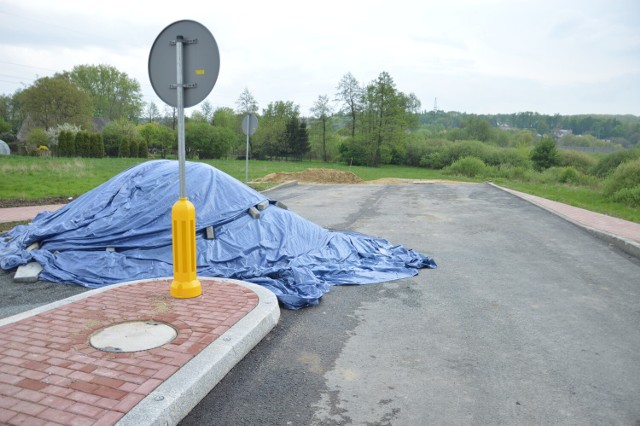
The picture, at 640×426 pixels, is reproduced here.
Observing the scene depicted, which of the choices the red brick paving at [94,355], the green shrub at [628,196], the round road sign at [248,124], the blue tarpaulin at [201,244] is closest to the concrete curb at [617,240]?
the blue tarpaulin at [201,244]

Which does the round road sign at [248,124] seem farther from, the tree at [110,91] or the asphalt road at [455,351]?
the tree at [110,91]

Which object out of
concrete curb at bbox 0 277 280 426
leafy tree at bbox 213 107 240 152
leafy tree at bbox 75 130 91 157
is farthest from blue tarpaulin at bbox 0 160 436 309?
leafy tree at bbox 213 107 240 152

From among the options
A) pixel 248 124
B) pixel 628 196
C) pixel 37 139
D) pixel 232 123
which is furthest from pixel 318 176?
pixel 232 123

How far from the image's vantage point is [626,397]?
10.6 feet

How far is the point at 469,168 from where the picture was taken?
38812 millimetres

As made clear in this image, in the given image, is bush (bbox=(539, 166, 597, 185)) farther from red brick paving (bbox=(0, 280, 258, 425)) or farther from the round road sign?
red brick paving (bbox=(0, 280, 258, 425))

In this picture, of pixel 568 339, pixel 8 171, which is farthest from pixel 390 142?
pixel 568 339

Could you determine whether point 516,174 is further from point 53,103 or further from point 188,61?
point 53,103

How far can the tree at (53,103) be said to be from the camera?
55469 mm

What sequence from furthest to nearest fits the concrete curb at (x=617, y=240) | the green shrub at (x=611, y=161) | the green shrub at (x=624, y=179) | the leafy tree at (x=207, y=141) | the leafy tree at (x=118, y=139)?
1. the leafy tree at (x=207, y=141)
2. the leafy tree at (x=118, y=139)
3. the green shrub at (x=611, y=161)
4. the green shrub at (x=624, y=179)
5. the concrete curb at (x=617, y=240)

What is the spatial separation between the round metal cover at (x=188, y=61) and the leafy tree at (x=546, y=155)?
142ft

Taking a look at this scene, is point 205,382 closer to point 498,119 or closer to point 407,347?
point 407,347

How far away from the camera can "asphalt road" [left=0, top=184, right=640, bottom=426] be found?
302 cm

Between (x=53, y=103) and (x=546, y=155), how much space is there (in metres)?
54.9
